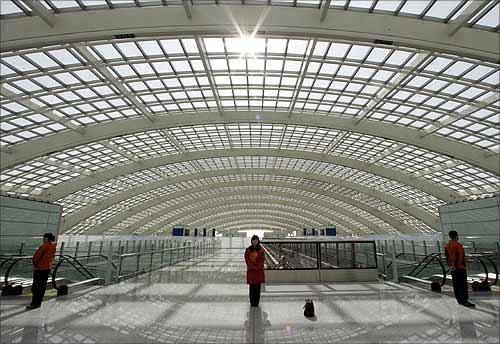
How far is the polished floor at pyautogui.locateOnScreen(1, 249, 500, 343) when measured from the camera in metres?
4.91

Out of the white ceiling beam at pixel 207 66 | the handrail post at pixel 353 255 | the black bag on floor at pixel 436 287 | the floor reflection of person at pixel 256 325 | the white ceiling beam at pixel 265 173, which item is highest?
the white ceiling beam at pixel 207 66

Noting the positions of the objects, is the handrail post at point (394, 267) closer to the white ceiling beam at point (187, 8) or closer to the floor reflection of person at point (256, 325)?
the floor reflection of person at point (256, 325)

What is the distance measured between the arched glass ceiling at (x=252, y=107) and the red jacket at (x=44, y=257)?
1164cm

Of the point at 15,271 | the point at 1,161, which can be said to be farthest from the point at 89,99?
the point at 15,271

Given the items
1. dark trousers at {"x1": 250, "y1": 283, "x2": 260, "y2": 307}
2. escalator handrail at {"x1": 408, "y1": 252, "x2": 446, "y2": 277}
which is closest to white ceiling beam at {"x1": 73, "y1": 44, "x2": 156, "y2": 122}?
dark trousers at {"x1": 250, "y1": 283, "x2": 260, "y2": 307}

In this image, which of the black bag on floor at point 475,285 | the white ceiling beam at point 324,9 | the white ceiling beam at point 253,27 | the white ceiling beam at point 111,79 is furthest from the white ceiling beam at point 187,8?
the black bag on floor at point 475,285

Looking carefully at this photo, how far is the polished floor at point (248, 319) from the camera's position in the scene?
4.91m

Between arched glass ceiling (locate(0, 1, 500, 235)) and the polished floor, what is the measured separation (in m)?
12.7

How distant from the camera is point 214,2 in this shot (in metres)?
14.8

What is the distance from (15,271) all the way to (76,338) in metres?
5.21

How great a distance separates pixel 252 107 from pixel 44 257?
867 inches

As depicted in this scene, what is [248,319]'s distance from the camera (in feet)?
20.0

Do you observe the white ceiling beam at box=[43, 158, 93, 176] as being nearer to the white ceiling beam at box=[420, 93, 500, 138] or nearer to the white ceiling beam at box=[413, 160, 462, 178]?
the white ceiling beam at box=[420, 93, 500, 138]

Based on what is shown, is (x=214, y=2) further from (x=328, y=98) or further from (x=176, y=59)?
(x=328, y=98)
